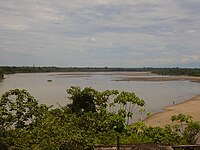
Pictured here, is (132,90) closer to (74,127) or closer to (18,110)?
(18,110)

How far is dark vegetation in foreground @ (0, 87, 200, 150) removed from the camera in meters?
9.79

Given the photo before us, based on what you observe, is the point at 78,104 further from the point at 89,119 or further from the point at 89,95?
the point at 89,119

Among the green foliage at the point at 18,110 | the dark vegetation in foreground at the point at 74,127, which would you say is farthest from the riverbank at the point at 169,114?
the green foliage at the point at 18,110

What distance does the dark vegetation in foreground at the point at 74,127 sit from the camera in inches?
385

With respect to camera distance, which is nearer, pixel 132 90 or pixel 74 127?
pixel 74 127

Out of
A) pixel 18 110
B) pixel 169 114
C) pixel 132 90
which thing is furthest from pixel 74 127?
pixel 132 90

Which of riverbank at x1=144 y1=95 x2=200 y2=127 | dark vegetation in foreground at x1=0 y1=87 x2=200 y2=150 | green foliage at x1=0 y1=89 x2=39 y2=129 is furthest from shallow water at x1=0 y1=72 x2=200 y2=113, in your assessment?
green foliage at x1=0 y1=89 x2=39 y2=129

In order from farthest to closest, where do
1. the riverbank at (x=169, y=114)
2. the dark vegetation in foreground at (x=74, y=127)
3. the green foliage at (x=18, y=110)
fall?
1. the riverbank at (x=169, y=114)
2. the green foliage at (x=18, y=110)
3. the dark vegetation in foreground at (x=74, y=127)

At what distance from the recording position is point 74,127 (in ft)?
38.0

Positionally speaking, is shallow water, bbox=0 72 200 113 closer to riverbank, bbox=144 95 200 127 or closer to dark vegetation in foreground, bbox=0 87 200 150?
riverbank, bbox=144 95 200 127

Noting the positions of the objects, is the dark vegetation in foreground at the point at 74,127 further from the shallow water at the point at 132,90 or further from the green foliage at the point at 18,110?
the shallow water at the point at 132,90

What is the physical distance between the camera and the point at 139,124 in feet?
49.5

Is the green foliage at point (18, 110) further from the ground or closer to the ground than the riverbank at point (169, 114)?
further from the ground

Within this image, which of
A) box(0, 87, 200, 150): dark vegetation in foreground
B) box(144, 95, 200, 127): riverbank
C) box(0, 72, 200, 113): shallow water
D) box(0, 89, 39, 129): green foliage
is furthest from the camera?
A: box(0, 72, 200, 113): shallow water
